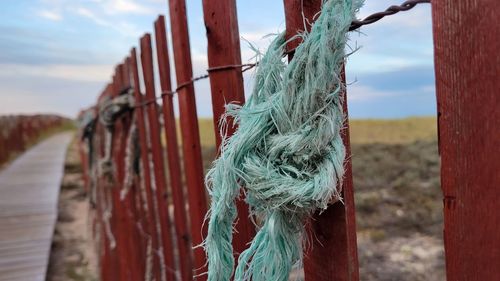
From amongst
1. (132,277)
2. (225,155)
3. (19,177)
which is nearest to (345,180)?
(225,155)

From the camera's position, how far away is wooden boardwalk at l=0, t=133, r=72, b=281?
12.8 feet

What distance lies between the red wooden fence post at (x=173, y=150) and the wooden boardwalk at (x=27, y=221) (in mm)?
2607

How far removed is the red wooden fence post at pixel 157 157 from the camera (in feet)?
5.87

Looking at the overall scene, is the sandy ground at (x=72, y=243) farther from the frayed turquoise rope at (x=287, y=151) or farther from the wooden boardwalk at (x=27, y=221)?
the frayed turquoise rope at (x=287, y=151)

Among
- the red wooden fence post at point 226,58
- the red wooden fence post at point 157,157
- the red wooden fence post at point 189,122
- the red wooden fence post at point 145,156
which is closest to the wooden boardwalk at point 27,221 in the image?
the red wooden fence post at point 145,156

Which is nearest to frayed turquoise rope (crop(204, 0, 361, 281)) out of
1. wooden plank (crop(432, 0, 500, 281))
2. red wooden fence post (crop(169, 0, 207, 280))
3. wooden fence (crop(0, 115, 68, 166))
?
wooden plank (crop(432, 0, 500, 281))

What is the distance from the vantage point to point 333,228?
0.76 metres

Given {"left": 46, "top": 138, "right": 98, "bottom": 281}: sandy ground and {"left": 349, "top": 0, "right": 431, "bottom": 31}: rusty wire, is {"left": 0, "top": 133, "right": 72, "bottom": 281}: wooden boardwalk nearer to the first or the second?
{"left": 46, "top": 138, "right": 98, "bottom": 281}: sandy ground

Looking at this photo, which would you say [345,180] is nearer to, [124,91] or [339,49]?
[339,49]

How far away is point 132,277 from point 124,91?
1069 mm

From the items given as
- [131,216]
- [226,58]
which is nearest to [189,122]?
[226,58]

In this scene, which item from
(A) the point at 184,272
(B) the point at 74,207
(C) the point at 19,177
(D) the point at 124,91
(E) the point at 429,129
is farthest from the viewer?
(E) the point at 429,129

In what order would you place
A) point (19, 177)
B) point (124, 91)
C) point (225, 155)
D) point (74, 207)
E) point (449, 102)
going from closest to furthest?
point (449, 102) < point (225, 155) < point (124, 91) < point (74, 207) < point (19, 177)

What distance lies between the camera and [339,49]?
2.09ft
